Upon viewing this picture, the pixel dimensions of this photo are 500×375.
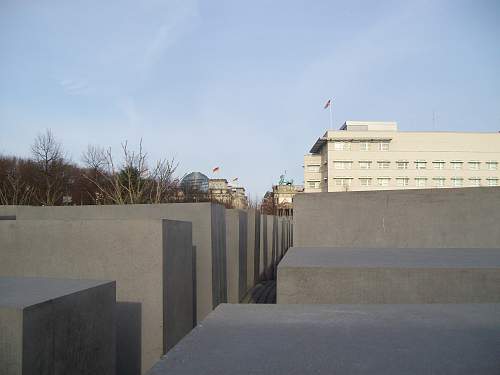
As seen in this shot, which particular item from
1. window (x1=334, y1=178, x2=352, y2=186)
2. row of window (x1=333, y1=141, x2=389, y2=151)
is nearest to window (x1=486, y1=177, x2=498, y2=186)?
row of window (x1=333, y1=141, x2=389, y2=151)

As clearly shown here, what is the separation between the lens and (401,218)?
9.56 meters

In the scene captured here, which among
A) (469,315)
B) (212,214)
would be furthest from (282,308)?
(212,214)

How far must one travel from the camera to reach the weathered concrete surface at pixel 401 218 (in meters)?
9.19

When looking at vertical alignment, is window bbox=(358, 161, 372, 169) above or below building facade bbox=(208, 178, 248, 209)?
above

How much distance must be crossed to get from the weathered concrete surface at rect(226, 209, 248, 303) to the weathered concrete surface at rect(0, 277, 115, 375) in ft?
17.2

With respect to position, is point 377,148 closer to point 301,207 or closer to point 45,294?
point 301,207

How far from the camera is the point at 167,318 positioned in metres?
5.19

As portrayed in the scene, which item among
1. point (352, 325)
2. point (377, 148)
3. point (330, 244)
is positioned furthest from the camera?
point (377, 148)

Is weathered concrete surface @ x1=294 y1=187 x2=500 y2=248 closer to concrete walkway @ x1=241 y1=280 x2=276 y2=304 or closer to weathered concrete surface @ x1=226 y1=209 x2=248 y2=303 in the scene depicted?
weathered concrete surface @ x1=226 y1=209 x2=248 y2=303

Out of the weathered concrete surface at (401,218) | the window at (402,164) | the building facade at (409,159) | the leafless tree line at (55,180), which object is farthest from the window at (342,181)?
the weathered concrete surface at (401,218)

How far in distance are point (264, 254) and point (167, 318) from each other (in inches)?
432

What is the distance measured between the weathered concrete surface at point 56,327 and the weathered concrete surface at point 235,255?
5.25 meters

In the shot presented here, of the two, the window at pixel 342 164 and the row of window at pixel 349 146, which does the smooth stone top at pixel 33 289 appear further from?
the row of window at pixel 349 146

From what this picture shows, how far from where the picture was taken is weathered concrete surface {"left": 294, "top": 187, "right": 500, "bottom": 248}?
9.19 metres
